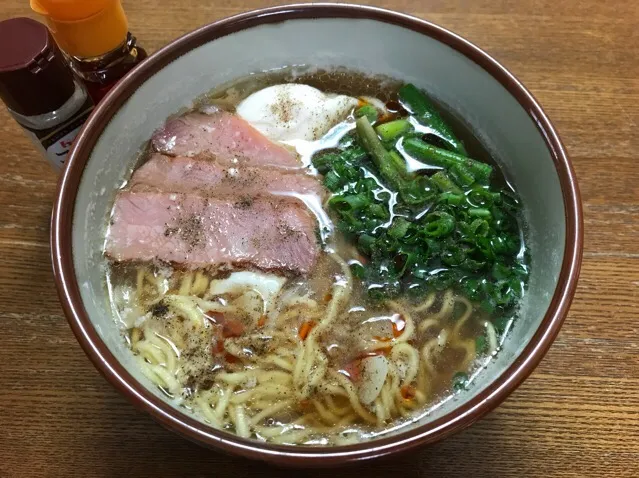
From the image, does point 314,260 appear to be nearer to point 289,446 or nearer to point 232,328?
point 232,328

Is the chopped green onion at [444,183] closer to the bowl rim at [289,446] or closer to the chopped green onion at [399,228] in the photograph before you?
the chopped green onion at [399,228]

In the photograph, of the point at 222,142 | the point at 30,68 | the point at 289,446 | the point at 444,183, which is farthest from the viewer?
the point at 222,142

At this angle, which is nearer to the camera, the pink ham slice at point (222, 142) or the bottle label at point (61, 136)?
the bottle label at point (61, 136)

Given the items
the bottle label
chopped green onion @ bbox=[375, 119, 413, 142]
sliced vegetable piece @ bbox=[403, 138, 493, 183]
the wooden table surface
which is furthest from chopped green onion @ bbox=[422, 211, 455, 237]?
the bottle label

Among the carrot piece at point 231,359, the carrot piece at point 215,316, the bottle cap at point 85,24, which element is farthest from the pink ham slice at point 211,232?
the bottle cap at point 85,24

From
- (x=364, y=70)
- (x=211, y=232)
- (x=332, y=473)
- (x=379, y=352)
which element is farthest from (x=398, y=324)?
(x=364, y=70)

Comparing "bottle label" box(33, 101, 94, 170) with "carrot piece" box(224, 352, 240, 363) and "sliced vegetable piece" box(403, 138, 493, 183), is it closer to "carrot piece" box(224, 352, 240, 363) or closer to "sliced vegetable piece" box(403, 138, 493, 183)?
"carrot piece" box(224, 352, 240, 363)

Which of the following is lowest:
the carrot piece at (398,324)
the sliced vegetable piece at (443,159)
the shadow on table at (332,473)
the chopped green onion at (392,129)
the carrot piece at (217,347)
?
the shadow on table at (332,473)

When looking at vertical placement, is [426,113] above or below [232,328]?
above
